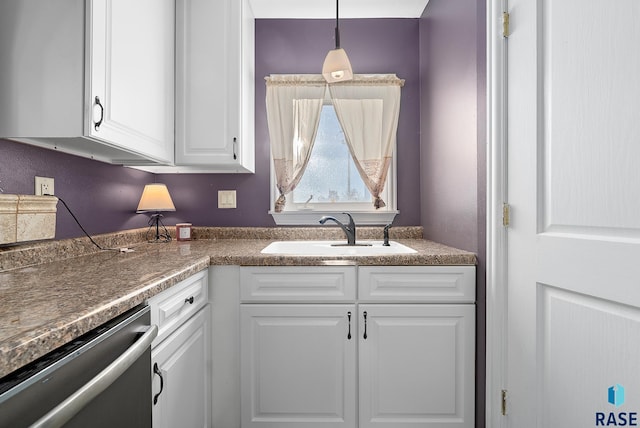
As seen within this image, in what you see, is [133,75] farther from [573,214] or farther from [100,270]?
[573,214]

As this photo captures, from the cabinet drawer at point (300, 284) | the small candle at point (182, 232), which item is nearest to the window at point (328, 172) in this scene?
the small candle at point (182, 232)

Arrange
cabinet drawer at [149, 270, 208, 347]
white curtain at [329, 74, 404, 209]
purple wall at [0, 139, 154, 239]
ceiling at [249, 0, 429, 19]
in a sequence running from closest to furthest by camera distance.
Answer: cabinet drawer at [149, 270, 208, 347]
purple wall at [0, 139, 154, 239]
ceiling at [249, 0, 429, 19]
white curtain at [329, 74, 404, 209]

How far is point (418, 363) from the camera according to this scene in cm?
149

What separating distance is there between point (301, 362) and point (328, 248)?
651 millimetres

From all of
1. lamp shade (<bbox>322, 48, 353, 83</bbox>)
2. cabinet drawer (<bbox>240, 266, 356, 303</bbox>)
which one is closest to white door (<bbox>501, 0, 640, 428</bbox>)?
cabinet drawer (<bbox>240, 266, 356, 303</bbox>)

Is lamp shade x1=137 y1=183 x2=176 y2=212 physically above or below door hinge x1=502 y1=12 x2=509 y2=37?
below

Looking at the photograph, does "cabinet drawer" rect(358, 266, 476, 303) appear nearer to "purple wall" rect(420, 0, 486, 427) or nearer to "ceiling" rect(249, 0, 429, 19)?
"purple wall" rect(420, 0, 486, 427)

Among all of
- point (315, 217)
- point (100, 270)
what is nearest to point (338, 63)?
point (315, 217)

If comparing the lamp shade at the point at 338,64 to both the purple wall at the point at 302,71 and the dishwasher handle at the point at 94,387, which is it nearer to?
the purple wall at the point at 302,71

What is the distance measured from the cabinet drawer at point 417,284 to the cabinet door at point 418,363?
40 mm

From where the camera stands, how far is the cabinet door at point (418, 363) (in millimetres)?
1484

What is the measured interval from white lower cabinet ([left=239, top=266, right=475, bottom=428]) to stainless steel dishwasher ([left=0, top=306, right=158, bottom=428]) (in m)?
0.65

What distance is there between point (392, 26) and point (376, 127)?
67 centimetres

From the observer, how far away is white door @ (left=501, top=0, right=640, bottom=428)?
88cm
